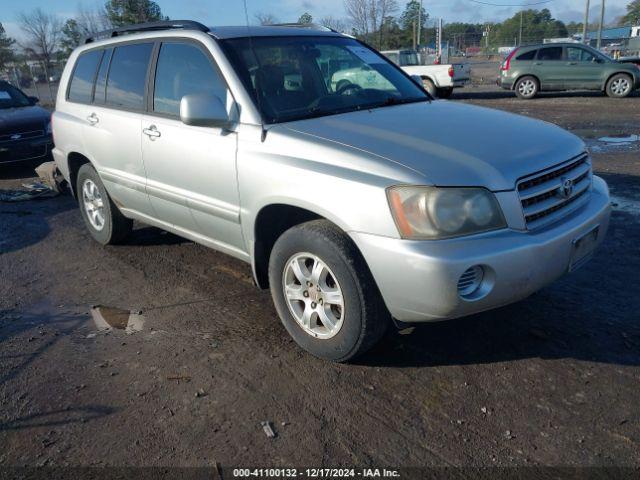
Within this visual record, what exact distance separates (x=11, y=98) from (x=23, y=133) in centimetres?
162

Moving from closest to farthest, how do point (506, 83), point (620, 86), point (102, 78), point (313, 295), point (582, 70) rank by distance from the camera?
point (313, 295)
point (102, 78)
point (620, 86)
point (582, 70)
point (506, 83)

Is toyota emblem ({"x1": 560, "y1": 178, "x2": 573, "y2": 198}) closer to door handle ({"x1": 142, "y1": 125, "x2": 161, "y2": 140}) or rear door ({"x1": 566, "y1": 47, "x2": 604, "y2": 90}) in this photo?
door handle ({"x1": 142, "y1": 125, "x2": 161, "y2": 140})

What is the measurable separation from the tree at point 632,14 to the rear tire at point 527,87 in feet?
260

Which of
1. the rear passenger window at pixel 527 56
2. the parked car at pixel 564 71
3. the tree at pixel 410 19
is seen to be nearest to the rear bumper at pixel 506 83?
the parked car at pixel 564 71

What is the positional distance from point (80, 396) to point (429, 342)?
79.7 inches

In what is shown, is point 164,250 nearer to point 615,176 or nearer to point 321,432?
point 321,432

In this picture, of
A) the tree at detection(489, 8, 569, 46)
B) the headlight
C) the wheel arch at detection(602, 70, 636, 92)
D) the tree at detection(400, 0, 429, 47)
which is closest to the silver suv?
the headlight

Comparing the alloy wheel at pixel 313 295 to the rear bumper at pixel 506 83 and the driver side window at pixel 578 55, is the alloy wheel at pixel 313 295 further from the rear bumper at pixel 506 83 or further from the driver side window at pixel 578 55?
the driver side window at pixel 578 55

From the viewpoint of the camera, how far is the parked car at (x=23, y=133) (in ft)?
30.9

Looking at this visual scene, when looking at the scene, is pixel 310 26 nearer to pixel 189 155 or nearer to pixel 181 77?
pixel 181 77

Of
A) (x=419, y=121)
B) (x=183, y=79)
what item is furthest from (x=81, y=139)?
(x=419, y=121)

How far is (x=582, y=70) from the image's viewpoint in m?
17.0

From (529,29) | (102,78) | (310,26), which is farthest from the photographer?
(529,29)

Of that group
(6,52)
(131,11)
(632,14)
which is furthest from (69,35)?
(632,14)
